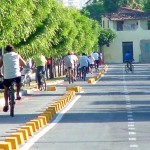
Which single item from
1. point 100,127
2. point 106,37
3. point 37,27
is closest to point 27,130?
point 100,127

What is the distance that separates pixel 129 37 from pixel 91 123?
9744 centimetres

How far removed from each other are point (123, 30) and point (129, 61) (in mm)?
52482

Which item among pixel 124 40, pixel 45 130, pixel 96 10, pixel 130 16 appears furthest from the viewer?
pixel 96 10

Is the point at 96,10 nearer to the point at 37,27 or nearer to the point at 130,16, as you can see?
the point at 130,16

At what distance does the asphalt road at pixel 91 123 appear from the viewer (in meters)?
16.7

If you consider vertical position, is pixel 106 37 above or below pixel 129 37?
above

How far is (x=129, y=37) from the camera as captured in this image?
11894 centimetres

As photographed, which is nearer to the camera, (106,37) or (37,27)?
(37,27)

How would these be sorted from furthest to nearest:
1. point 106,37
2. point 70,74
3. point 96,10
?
1. point 96,10
2. point 106,37
3. point 70,74

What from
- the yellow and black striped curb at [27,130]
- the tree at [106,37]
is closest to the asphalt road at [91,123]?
the yellow and black striped curb at [27,130]

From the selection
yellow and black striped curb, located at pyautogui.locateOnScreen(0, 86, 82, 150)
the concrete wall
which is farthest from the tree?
yellow and black striped curb, located at pyautogui.locateOnScreen(0, 86, 82, 150)

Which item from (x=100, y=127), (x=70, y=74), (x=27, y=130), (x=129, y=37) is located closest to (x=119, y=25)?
(x=129, y=37)

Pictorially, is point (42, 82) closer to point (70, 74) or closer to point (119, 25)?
point (70, 74)

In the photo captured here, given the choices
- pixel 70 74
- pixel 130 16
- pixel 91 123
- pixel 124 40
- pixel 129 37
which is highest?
pixel 130 16
